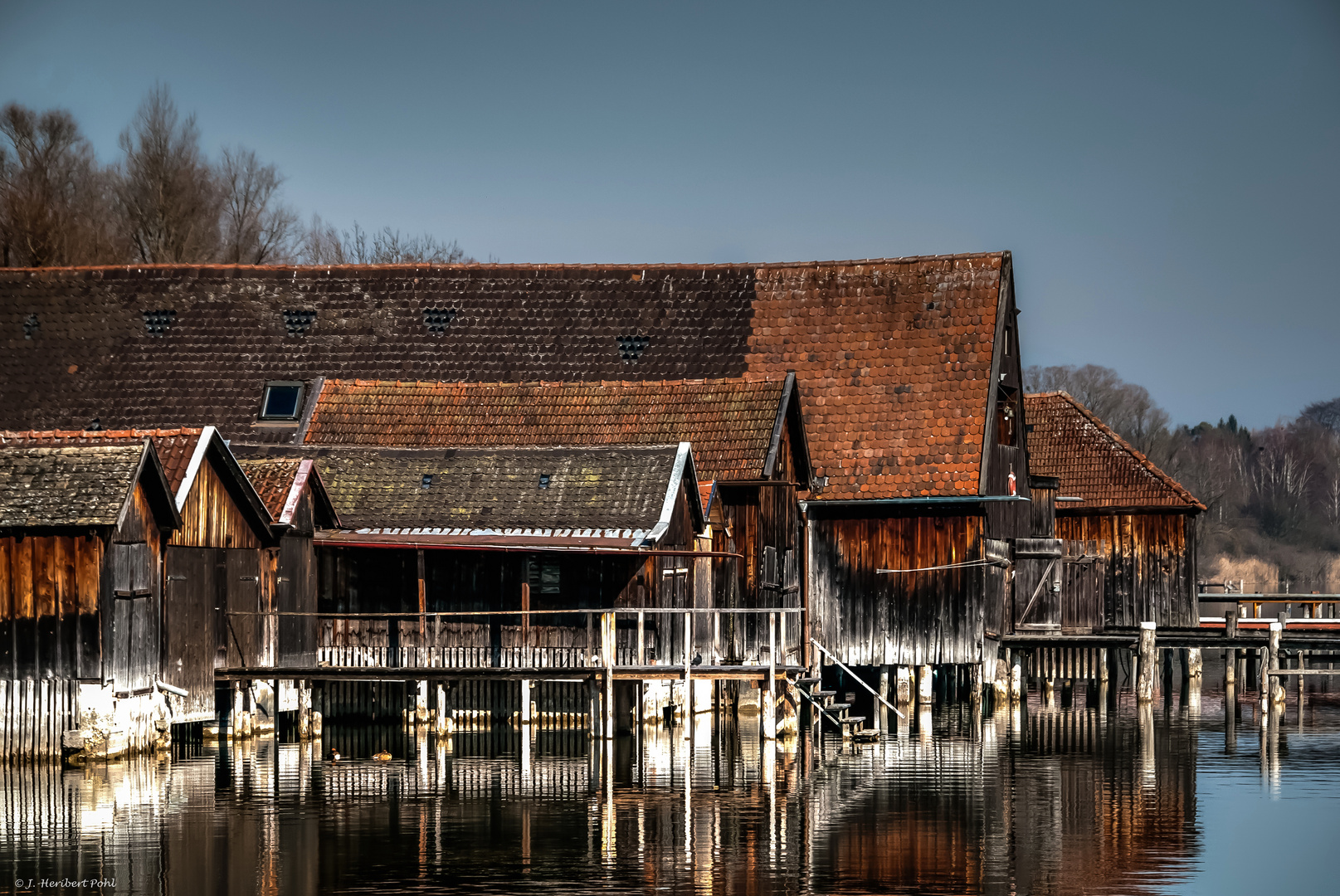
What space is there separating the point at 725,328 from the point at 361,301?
9.01 meters

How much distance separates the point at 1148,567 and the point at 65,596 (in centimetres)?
3182

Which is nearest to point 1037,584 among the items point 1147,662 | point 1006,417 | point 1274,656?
point 1147,662

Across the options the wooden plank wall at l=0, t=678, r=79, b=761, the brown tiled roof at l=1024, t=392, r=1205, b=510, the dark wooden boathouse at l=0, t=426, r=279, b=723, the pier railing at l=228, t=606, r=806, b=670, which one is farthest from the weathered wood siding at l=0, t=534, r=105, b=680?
the brown tiled roof at l=1024, t=392, r=1205, b=510

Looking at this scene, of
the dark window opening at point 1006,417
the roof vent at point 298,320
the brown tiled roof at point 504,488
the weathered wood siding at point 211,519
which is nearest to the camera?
the weathered wood siding at point 211,519

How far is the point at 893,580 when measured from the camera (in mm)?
43312

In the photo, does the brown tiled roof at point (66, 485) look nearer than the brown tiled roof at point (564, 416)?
Yes

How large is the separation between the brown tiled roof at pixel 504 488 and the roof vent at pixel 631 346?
975 centimetres

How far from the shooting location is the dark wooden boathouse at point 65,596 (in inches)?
1160

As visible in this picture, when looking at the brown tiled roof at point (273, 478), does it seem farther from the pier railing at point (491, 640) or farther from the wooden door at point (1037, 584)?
the wooden door at point (1037, 584)

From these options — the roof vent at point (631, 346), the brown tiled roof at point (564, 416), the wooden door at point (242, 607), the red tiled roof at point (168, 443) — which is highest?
the roof vent at point (631, 346)

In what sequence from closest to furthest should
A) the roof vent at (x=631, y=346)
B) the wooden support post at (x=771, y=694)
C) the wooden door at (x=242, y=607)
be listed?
the wooden support post at (x=771, y=694), the wooden door at (x=242, y=607), the roof vent at (x=631, y=346)

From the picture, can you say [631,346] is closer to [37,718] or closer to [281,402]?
[281,402]

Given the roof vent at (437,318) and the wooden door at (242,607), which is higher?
the roof vent at (437,318)

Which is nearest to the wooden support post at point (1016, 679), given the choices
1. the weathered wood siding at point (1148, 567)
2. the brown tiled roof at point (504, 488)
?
the weathered wood siding at point (1148, 567)
